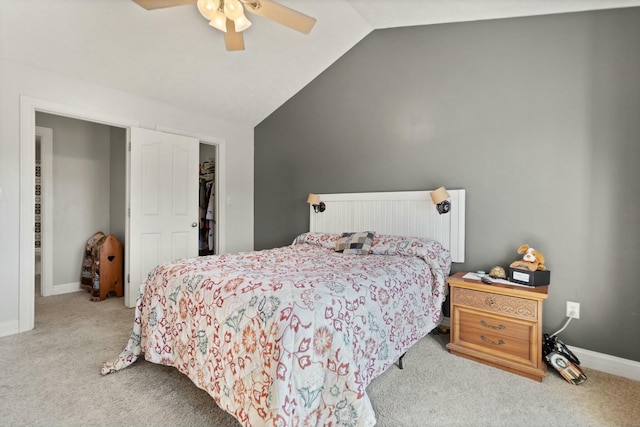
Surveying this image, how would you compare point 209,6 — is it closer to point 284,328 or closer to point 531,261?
point 284,328

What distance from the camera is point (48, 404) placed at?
1635mm

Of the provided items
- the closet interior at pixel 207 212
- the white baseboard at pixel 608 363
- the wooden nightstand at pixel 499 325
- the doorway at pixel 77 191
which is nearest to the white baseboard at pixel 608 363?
the white baseboard at pixel 608 363

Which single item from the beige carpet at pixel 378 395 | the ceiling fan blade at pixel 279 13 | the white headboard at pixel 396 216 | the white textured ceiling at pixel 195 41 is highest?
the white textured ceiling at pixel 195 41

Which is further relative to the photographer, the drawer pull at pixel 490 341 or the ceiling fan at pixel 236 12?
the drawer pull at pixel 490 341

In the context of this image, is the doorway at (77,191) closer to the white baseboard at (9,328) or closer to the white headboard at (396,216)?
the white baseboard at (9,328)

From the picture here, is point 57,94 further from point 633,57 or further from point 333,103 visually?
point 633,57

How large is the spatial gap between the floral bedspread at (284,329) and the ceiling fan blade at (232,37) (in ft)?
4.95

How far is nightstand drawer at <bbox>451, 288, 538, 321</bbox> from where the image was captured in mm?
1969

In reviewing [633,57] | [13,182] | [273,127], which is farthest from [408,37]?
[13,182]

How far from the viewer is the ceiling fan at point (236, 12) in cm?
182

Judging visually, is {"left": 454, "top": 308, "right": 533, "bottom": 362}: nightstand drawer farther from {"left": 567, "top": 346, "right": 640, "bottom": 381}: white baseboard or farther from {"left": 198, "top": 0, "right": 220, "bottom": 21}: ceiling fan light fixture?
{"left": 198, "top": 0, "right": 220, "bottom": 21}: ceiling fan light fixture

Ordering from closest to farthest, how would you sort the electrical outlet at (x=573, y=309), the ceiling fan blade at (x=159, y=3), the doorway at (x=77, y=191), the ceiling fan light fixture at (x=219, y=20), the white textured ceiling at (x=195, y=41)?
the ceiling fan blade at (x=159, y=3), the ceiling fan light fixture at (x=219, y=20), the electrical outlet at (x=573, y=309), the white textured ceiling at (x=195, y=41), the doorway at (x=77, y=191)

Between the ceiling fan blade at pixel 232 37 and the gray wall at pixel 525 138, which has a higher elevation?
the ceiling fan blade at pixel 232 37

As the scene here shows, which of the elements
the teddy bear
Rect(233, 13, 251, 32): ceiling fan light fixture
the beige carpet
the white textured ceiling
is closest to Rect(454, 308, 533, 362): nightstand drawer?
the beige carpet
